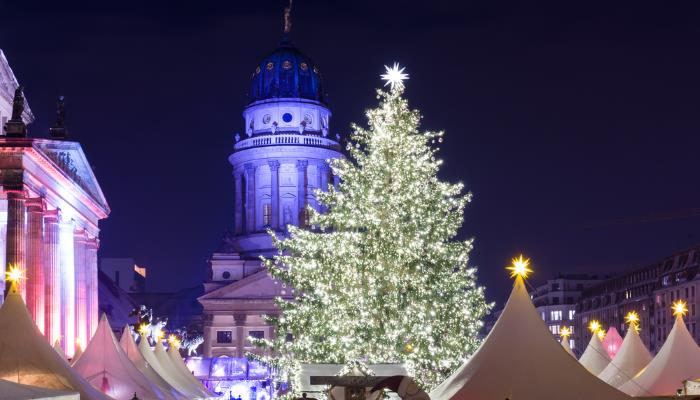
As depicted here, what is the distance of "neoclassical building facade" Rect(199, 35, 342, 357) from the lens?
408 ft

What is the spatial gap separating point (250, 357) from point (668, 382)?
13.5 metres

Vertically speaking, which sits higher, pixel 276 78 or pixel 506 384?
pixel 276 78

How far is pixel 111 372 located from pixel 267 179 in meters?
86.8

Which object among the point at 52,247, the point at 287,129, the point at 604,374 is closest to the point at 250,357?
the point at 604,374

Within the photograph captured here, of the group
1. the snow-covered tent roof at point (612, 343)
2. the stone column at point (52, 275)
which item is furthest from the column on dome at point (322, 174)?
the stone column at point (52, 275)

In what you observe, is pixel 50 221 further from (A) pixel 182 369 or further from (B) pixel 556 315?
(B) pixel 556 315

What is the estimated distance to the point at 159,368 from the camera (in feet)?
181

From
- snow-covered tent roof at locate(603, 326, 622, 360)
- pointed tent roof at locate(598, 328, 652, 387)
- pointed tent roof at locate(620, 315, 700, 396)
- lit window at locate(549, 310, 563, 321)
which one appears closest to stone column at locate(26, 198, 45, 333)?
pointed tent roof at locate(598, 328, 652, 387)

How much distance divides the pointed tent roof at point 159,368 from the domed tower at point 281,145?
221 ft

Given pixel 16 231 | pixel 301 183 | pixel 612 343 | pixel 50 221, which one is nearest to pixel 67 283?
pixel 50 221

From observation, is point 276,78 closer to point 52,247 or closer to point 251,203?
point 251,203

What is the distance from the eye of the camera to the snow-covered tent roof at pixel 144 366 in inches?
1795

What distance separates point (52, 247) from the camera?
5806 cm

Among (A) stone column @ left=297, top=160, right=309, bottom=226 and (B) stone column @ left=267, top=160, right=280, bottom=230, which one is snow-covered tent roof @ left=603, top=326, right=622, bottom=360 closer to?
(A) stone column @ left=297, top=160, right=309, bottom=226
